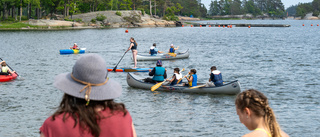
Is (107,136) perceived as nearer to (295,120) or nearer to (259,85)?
(295,120)

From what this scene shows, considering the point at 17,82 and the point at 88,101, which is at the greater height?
the point at 88,101

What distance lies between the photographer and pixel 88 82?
3225 millimetres

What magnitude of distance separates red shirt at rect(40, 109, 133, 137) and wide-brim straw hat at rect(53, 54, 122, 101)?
0.52 ft

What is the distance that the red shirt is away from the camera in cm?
311

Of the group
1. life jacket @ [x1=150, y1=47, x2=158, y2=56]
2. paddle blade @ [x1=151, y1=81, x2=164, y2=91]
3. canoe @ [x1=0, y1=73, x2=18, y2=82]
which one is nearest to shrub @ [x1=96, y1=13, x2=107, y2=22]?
life jacket @ [x1=150, y1=47, x2=158, y2=56]

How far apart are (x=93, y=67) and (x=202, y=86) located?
53.4 ft

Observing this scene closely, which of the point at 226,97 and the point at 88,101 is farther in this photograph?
the point at 226,97

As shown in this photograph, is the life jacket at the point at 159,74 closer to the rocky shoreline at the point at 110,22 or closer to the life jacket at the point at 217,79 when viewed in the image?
the life jacket at the point at 217,79

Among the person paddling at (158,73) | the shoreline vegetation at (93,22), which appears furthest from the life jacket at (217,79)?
the shoreline vegetation at (93,22)

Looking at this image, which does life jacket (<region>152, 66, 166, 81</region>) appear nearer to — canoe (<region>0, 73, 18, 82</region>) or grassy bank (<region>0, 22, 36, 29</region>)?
→ canoe (<region>0, 73, 18, 82</region>)

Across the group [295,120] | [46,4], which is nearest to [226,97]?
[295,120]

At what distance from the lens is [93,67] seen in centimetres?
323

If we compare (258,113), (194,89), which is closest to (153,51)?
(194,89)

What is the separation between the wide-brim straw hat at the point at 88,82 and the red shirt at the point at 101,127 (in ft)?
0.52
